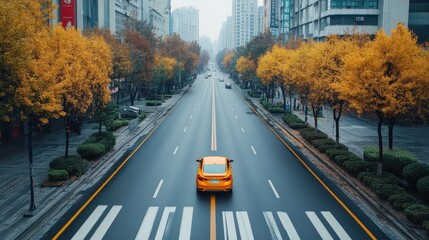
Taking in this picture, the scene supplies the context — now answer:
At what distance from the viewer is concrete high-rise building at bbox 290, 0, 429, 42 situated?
241 ft

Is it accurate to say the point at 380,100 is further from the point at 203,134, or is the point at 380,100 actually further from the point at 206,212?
the point at 203,134

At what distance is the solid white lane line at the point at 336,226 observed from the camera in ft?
53.5

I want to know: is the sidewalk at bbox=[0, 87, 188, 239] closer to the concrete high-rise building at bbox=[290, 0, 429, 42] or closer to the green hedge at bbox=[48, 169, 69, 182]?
the green hedge at bbox=[48, 169, 69, 182]

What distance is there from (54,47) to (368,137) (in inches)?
1114

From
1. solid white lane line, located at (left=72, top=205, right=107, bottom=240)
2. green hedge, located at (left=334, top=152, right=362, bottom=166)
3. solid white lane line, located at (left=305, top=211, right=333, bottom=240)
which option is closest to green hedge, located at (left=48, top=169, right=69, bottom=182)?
solid white lane line, located at (left=72, top=205, right=107, bottom=240)

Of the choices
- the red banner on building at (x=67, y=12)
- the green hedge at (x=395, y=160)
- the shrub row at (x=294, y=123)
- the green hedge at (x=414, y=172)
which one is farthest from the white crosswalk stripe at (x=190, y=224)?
the red banner on building at (x=67, y=12)

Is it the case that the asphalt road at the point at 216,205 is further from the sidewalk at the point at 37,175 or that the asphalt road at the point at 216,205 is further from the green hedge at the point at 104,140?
the green hedge at the point at 104,140

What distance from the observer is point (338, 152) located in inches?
1123

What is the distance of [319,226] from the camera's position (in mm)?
17250

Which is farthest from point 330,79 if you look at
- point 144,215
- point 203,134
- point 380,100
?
point 144,215

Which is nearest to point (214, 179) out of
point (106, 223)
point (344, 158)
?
point (106, 223)

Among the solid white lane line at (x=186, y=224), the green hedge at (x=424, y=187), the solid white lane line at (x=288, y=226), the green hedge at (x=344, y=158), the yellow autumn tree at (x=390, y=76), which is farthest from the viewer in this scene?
the green hedge at (x=344, y=158)

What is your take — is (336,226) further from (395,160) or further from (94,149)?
(94,149)

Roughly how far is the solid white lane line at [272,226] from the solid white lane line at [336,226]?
2.27 m
